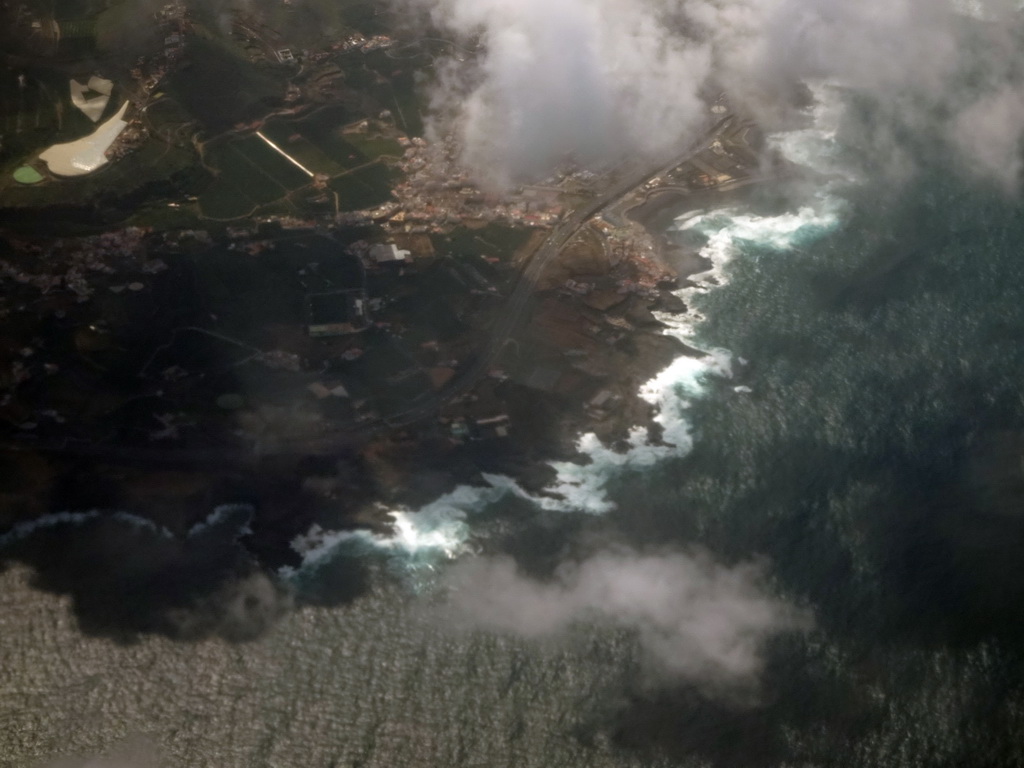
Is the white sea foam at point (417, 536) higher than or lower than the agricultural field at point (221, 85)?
lower

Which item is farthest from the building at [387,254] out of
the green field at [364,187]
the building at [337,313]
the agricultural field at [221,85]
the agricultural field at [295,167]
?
the agricultural field at [221,85]

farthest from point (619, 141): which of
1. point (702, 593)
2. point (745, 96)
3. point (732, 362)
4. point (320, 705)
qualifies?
point (320, 705)

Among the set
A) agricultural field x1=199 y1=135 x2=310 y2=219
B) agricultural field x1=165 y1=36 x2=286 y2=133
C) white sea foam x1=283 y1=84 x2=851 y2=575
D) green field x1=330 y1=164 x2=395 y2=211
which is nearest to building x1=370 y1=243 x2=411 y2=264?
green field x1=330 y1=164 x2=395 y2=211

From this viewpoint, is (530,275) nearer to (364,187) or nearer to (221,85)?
(364,187)

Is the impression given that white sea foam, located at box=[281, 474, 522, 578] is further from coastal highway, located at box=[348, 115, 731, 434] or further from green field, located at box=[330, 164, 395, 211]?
green field, located at box=[330, 164, 395, 211]

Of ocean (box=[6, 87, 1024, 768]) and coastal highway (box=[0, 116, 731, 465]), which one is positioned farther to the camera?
coastal highway (box=[0, 116, 731, 465])

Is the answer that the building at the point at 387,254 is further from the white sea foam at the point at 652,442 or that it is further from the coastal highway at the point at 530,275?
the white sea foam at the point at 652,442

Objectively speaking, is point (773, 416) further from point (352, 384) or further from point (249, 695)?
point (249, 695)

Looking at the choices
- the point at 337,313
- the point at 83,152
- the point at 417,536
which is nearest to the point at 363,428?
the point at 417,536
